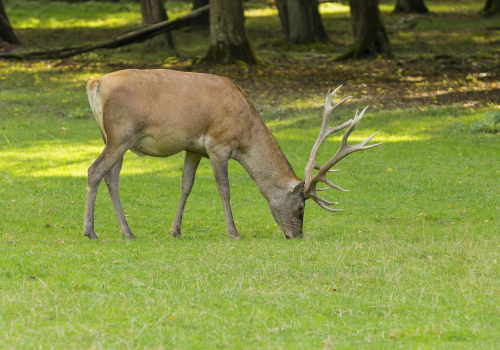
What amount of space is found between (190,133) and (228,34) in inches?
539

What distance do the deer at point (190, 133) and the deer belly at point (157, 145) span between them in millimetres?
11

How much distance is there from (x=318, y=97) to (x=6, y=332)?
47.4ft

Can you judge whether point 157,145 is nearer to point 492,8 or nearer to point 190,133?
point 190,133

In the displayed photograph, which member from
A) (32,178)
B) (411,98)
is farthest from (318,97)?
(32,178)

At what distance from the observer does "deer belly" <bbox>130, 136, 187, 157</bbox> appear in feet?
27.6

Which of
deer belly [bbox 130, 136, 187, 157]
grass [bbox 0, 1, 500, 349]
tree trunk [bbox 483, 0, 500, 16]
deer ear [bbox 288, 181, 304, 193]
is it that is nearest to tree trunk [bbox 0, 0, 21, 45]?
grass [bbox 0, 1, 500, 349]

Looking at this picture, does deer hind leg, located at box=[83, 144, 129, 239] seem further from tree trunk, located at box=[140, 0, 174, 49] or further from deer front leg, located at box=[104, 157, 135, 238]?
tree trunk, located at box=[140, 0, 174, 49]

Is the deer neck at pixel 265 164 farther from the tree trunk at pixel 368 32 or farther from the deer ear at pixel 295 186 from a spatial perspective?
the tree trunk at pixel 368 32

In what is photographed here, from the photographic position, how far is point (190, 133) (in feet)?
27.9

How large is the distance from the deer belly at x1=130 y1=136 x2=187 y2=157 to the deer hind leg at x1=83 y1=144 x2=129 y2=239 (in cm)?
24

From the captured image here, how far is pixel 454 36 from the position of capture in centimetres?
3153

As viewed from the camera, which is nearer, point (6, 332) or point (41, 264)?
point (6, 332)

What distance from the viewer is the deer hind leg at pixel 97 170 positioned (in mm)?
8195

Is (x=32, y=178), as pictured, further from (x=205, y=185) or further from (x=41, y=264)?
(x=41, y=264)
